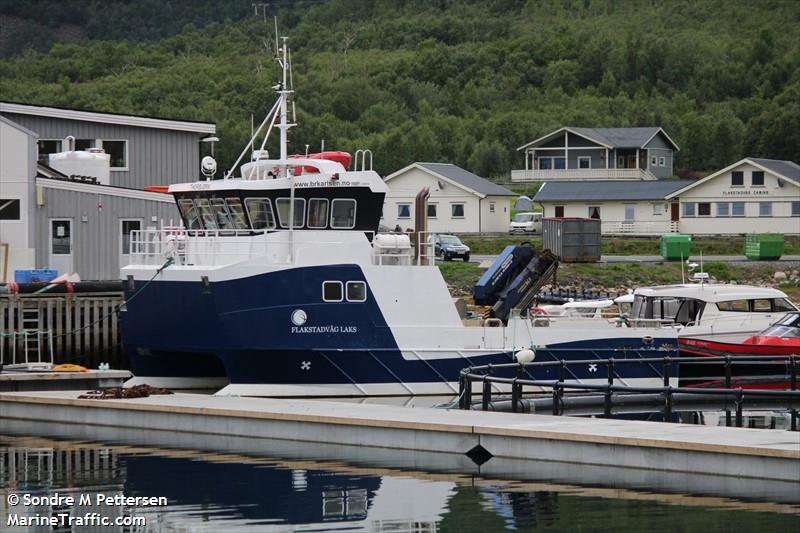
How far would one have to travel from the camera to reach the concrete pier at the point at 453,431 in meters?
18.0

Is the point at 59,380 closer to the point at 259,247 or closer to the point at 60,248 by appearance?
the point at 259,247

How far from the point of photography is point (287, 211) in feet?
90.0

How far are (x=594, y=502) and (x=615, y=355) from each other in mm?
12497

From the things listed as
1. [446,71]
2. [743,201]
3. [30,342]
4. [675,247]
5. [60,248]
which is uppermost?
[446,71]

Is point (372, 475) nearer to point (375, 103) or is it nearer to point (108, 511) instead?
point (108, 511)

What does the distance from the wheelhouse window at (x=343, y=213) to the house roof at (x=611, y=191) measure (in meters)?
46.8

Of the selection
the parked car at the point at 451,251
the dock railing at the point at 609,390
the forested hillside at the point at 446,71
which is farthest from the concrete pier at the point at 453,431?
the forested hillside at the point at 446,71

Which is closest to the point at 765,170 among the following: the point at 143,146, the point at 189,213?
the point at 143,146

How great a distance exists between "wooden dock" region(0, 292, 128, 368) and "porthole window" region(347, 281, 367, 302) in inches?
242

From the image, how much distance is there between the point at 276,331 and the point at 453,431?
717cm

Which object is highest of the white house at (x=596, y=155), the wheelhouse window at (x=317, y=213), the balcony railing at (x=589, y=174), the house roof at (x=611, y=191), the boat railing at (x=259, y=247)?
the white house at (x=596, y=155)

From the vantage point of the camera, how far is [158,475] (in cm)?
1986

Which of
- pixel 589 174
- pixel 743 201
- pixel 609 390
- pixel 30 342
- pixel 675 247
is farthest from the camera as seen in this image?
pixel 589 174

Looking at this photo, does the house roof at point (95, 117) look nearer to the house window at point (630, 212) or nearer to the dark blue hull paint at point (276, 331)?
the dark blue hull paint at point (276, 331)
